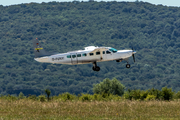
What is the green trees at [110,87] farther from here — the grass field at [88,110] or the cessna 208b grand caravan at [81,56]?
the cessna 208b grand caravan at [81,56]

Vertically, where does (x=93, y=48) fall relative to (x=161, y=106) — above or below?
above

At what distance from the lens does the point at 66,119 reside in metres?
41.9

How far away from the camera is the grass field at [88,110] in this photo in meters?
44.3

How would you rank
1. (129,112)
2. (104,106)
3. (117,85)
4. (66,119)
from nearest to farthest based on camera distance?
(66,119) < (129,112) < (104,106) < (117,85)

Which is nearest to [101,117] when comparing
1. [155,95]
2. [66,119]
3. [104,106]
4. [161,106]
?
[66,119]

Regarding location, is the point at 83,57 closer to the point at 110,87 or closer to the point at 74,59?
the point at 74,59

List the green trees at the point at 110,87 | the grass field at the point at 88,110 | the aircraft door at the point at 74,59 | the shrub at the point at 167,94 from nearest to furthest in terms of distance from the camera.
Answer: the grass field at the point at 88,110 < the aircraft door at the point at 74,59 < the shrub at the point at 167,94 < the green trees at the point at 110,87

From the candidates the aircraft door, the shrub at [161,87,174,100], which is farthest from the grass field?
the shrub at [161,87,174,100]

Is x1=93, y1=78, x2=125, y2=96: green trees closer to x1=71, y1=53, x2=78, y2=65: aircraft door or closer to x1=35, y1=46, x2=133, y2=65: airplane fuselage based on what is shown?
x1=35, y1=46, x2=133, y2=65: airplane fuselage

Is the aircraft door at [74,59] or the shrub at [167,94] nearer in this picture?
the aircraft door at [74,59]

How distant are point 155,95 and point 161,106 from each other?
13.9 metres

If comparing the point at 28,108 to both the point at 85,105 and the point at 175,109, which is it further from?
the point at 175,109

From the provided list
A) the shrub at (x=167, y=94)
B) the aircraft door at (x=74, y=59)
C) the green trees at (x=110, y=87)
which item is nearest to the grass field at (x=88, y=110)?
the aircraft door at (x=74, y=59)

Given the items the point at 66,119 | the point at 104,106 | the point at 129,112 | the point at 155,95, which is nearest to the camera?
the point at 66,119
